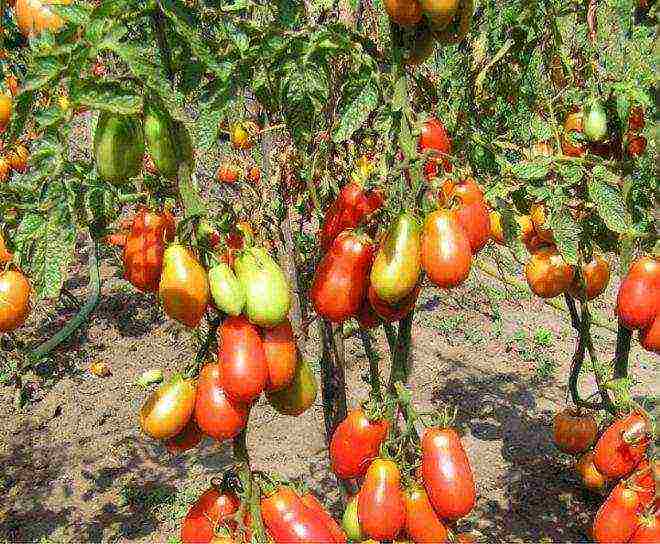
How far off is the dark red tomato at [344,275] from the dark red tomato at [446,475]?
275 millimetres

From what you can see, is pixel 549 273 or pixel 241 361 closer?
pixel 241 361

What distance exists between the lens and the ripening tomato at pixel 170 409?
3.43 ft

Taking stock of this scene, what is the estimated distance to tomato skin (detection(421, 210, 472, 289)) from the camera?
1.00m

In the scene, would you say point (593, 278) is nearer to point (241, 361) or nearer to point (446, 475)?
point (446, 475)

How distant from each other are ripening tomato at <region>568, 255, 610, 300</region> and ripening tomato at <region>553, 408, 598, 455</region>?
732 millimetres

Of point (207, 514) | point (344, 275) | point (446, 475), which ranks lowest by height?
point (207, 514)

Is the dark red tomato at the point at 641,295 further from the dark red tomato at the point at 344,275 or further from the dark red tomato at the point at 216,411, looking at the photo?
the dark red tomato at the point at 216,411

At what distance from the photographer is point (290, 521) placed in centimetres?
105

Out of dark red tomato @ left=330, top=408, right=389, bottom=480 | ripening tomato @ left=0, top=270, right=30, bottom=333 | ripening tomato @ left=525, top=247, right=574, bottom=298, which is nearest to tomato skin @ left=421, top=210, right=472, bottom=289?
dark red tomato @ left=330, top=408, right=389, bottom=480

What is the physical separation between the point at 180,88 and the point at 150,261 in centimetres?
28

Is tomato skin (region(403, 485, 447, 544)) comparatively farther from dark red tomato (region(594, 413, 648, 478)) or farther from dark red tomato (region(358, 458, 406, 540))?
dark red tomato (region(594, 413, 648, 478))

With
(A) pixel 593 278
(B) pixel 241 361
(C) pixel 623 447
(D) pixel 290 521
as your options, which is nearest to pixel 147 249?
(B) pixel 241 361

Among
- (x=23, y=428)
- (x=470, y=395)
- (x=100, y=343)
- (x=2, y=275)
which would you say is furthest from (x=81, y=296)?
(x=2, y=275)

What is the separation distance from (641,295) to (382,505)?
2.45 feet
